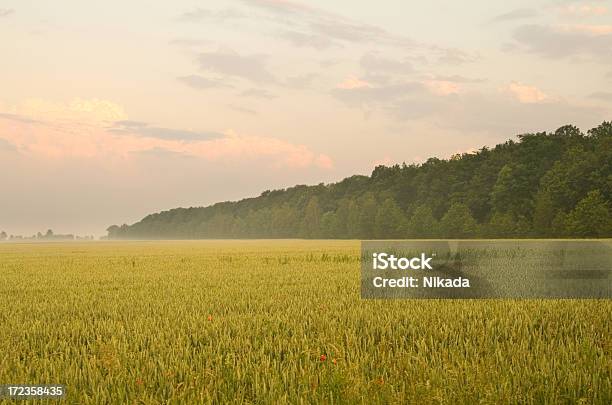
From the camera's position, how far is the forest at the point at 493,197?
8238 centimetres

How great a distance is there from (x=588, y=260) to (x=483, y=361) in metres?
19.0

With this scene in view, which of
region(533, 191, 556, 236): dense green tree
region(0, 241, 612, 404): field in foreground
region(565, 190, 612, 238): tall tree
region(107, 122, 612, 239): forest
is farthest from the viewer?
region(533, 191, 556, 236): dense green tree

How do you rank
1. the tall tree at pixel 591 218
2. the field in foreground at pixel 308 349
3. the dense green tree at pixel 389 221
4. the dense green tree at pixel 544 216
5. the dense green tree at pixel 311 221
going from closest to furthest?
the field in foreground at pixel 308 349 → the tall tree at pixel 591 218 → the dense green tree at pixel 544 216 → the dense green tree at pixel 389 221 → the dense green tree at pixel 311 221

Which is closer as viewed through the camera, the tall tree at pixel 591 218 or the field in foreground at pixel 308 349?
the field in foreground at pixel 308 349

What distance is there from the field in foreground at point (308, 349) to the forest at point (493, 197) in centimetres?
7502

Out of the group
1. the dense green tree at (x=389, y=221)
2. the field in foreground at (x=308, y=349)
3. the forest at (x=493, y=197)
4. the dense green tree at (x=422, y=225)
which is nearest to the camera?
the field in foreground at (x=308, y=349)

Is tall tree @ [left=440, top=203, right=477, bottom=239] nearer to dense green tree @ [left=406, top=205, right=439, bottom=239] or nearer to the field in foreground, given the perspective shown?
dense green tree @ [left=406, top=205, right=439, bottom=239]

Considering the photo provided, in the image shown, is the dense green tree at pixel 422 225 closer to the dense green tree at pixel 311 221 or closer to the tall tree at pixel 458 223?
the tall tree at pixel 458 223

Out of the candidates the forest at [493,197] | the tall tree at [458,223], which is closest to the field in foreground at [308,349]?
the forest at [493,197]

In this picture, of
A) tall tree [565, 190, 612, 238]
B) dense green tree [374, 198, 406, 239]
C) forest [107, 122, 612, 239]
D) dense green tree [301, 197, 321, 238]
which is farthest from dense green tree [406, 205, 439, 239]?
dense green tree [301, 197, 321, 238]

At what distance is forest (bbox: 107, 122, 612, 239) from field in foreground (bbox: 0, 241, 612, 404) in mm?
75019

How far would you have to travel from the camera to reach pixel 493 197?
101 m

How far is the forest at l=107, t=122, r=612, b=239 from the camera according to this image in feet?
270

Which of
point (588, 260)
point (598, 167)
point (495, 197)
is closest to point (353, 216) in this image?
point (495, 197)
